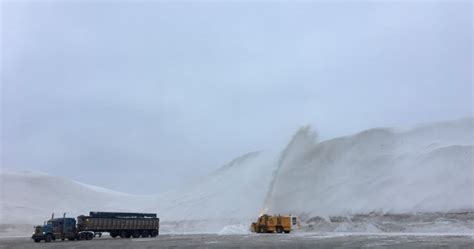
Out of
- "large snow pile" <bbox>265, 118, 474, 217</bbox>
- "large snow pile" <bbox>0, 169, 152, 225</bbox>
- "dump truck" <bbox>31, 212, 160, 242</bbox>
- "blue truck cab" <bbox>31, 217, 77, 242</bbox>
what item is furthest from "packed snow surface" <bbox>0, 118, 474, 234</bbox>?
"blue truck cab" <bbox>31, 217, 77, 242</bbox>

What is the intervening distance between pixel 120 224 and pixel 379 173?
26.5 meters

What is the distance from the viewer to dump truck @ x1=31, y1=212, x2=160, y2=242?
139 feet

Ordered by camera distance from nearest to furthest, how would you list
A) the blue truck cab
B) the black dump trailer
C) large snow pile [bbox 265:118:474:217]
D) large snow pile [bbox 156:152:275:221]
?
1. the blue truck cab
2. the black dump trailer
3. large snow pile [bbox 265:118:474:217]
4. large snow pile [bbox 156:152:275:221]

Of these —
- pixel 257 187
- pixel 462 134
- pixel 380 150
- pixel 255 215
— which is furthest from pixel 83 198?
pixel 462 134

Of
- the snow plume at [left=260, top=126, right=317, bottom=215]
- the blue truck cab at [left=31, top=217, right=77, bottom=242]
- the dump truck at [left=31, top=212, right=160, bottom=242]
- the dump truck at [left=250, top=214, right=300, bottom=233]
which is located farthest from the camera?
the snow plume at [left=260, top=126, right=317, bottom=215]

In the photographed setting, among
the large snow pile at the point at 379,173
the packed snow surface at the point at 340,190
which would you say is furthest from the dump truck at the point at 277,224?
the large snow pile at the point at 379,173

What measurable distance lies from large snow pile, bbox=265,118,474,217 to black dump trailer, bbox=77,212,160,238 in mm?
15368

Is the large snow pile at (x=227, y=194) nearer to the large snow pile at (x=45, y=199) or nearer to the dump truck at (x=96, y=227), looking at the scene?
the large snow pile at (x=45, y=199)

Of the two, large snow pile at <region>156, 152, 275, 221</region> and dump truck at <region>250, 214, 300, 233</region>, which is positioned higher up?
large snow pile at <region>156, 152, 275, 221</region>

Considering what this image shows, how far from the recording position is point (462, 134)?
5731 centimetres

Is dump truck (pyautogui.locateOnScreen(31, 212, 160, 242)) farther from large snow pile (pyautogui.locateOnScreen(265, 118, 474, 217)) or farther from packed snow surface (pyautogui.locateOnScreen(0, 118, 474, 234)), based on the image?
large snow pile (pyautogui.locateOnScreen(265, 118, 474, 217))

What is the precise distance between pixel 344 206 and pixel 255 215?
12.1 metres

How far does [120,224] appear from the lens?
45.0 m

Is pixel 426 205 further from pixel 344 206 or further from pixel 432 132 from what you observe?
pixel 432 132
